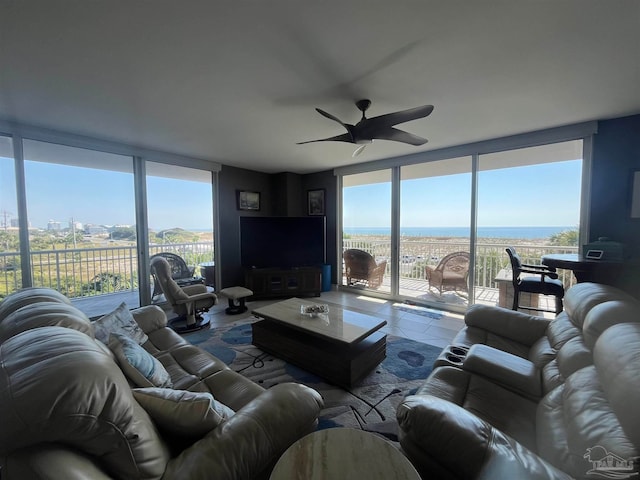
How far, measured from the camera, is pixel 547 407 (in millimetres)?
1149

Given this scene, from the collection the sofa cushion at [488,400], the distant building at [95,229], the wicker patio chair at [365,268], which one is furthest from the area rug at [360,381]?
the distant building at [95,229]

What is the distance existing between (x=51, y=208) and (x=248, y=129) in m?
2.75

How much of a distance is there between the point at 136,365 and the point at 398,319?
3.07 metres

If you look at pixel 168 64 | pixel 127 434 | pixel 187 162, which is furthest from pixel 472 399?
pixel 187 162

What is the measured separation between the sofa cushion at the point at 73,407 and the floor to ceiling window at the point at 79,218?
11.6ft

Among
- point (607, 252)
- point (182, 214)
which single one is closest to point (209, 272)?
point (182, 214)

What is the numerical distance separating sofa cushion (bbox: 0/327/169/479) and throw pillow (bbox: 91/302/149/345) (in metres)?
0.83

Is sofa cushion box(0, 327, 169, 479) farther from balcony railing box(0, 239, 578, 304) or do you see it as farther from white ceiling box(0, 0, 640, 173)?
balcony railing box(0, 239, 578, 304)

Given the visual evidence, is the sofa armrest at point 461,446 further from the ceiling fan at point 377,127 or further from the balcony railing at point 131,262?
the balcony railing at point 131,262

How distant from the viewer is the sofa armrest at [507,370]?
4.44 ft

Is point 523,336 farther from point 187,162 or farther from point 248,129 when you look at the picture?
point 187,162

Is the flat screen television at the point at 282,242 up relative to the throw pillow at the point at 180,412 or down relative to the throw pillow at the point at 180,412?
up

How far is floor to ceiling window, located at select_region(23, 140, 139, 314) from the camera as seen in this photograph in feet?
10.5

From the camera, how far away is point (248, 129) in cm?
302
